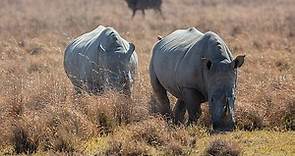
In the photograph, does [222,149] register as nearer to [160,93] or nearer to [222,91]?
[222,91]

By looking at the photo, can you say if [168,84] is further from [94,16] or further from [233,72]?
[94,16]

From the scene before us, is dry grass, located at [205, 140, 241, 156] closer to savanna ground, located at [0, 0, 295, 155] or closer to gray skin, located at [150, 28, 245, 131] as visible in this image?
savanna ground, located at [0, 0, 295, 155]

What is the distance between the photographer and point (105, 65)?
1033 centimetres

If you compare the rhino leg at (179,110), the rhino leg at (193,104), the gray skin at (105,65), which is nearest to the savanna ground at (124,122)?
the rhino leg at (193,104)

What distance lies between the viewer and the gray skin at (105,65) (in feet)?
32.9

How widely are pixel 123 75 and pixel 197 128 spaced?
5.80 ft

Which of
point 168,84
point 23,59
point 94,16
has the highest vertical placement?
point 168,84

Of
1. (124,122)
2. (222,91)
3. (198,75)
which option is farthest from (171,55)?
(222,91)

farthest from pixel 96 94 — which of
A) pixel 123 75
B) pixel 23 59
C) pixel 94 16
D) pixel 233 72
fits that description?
pixel 94 16

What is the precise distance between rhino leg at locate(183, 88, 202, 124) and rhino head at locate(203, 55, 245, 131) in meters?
0.45

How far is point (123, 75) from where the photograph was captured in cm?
1006

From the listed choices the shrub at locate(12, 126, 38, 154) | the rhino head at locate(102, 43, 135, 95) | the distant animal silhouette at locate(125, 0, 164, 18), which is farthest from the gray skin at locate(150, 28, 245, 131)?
the distant animal silhouette at locate(125, 0, 164, 18)

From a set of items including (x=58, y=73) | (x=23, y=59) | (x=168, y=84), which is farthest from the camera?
(x=23, y=59)

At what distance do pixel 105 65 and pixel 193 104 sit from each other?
1.82 metres
